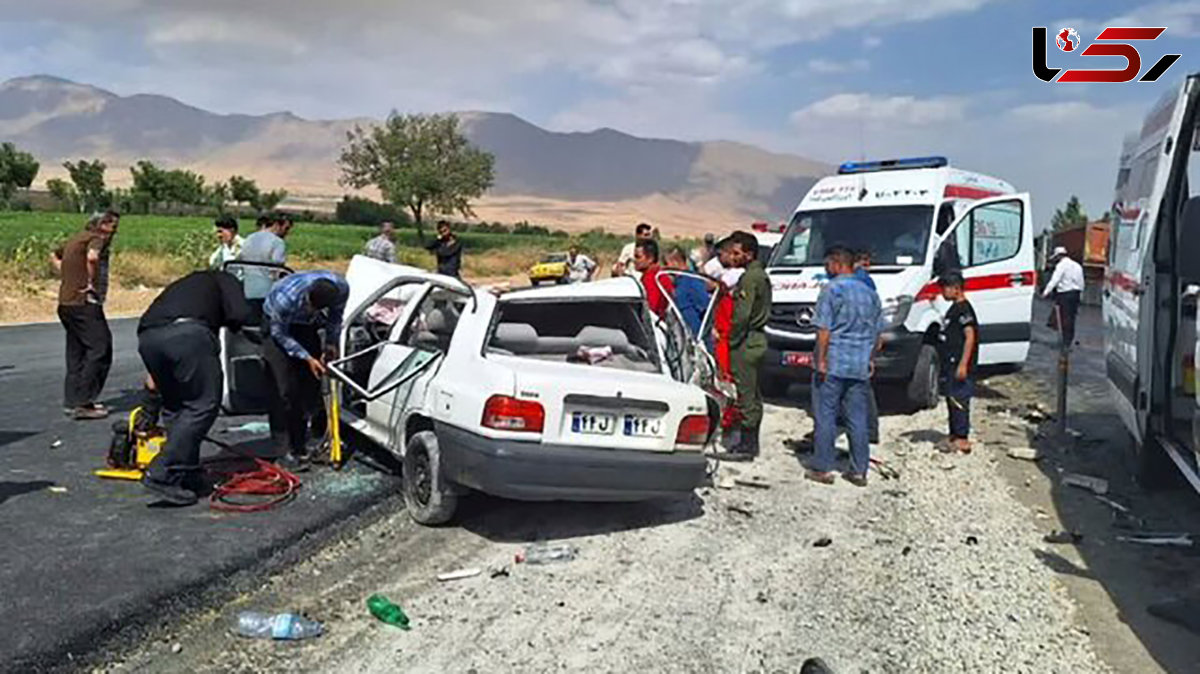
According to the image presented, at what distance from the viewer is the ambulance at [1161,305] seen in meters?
5.77

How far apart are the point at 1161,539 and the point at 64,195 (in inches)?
3705

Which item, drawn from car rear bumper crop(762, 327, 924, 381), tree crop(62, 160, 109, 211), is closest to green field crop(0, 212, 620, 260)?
car rear bumper crop(762, 327, 924, 381)

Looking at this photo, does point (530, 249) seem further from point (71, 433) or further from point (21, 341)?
point (71, 433)

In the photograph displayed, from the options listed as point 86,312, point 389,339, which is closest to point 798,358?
point 389,339

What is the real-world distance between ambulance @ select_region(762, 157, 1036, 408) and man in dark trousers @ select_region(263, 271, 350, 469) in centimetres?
476

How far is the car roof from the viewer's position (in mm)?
5816

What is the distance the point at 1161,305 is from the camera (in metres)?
6.04

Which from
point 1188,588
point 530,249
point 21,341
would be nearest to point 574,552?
point 1188,588

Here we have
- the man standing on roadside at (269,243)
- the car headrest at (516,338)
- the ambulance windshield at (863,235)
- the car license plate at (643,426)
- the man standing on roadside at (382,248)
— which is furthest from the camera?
the man standing on roadside at (382,248)

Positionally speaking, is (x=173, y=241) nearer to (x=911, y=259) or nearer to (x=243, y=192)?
(x=911, y=259)

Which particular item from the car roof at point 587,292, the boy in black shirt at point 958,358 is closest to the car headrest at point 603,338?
the car roof at point 587,292

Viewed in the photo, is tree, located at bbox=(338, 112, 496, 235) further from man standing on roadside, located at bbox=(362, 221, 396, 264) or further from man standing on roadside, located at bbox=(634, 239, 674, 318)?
man standing on roadside, located at bbox=(634, 239, 674, 318)

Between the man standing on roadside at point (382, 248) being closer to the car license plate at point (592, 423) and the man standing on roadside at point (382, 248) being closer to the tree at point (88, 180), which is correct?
the car license plate at point (592, 423)

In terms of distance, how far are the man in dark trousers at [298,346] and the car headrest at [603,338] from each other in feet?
5.88
